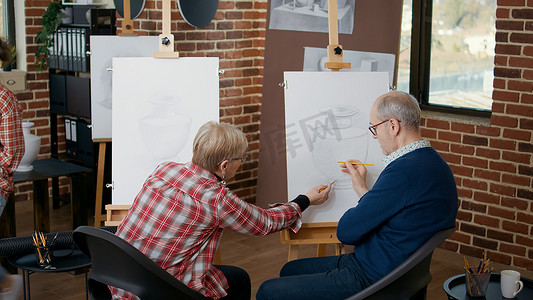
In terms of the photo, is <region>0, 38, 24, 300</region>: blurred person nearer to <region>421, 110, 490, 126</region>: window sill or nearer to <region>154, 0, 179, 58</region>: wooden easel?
<region>154, 0, 179, 58</region>: wooden easel

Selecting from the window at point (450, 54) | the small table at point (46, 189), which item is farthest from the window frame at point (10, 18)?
the window at point (450, 54)

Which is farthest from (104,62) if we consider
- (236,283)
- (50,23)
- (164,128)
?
(236,283)

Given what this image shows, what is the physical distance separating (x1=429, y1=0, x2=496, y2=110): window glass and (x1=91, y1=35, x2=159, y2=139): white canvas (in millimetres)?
1953

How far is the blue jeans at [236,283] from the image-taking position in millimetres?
2727

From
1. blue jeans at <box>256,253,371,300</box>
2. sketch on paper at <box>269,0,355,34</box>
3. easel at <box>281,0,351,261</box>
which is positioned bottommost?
blue jeans at <box>256,253,371,300</box>

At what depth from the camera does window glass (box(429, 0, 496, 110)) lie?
4387 millimetres

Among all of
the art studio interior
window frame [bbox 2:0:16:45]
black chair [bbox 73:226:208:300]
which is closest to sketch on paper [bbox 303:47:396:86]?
the art studio interior

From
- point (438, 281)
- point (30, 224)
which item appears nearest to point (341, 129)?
point (438, 281)

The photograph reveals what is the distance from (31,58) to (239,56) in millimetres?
1703

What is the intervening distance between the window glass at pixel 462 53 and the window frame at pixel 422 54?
3cm

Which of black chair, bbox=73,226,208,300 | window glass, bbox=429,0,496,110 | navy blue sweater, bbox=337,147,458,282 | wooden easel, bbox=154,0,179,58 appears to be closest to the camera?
black chair, bbox=73,226,208,300

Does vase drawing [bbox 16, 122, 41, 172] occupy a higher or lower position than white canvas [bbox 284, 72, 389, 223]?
lower

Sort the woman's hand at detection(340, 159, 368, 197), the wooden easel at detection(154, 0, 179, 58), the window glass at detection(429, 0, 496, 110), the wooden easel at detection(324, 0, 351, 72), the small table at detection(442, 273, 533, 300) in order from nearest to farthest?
1. the small table at detection(442, 273, 533, 300)
2. the woman's hand at detection(340, 159, 368, 197)
3. the wooden easel at detection(324, 0, 351, 72)
4. the wooden easel at detection(154, 0, 179, 58)
5. the window glass at detection(429, 0, 496, 110)

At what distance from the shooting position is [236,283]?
274cm
